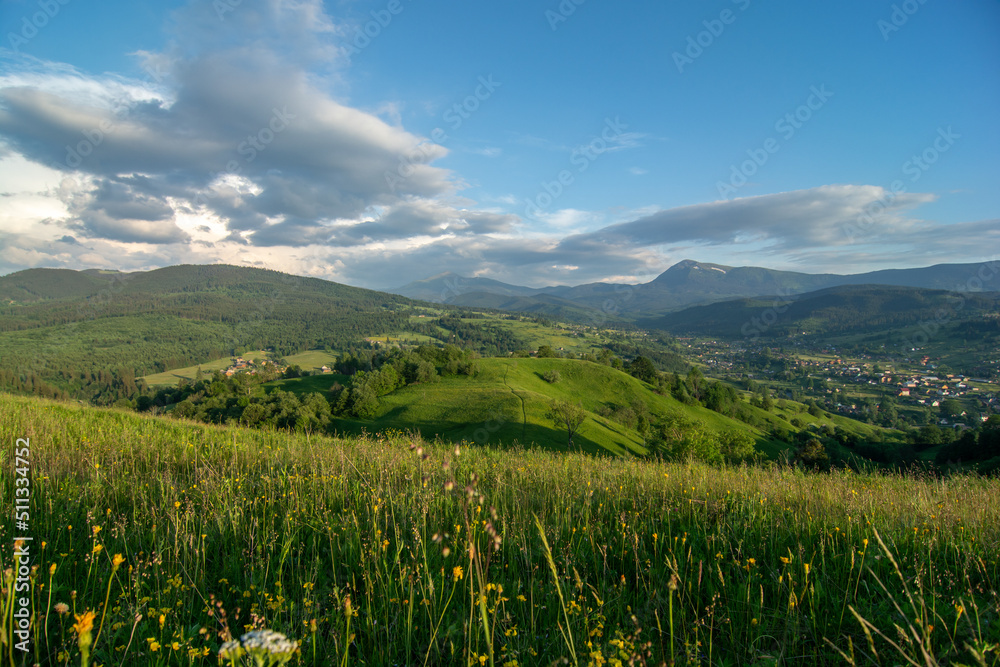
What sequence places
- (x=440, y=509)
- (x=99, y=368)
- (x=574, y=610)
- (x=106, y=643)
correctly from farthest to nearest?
1. (x=99, y=368)
2. (x=440, y=509)
3. (x=574, y=610)
4. (x=106, y=643)

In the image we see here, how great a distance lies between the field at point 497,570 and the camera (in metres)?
2.33

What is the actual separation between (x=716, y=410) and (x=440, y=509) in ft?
292

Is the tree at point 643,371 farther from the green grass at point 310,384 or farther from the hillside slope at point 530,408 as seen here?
the green grass at point 310,384

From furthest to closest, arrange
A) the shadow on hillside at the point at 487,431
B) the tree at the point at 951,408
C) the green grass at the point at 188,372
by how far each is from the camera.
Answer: the green grass at the point at 188,372 → the tree at the point at 951,408 → the shadow on hillside at the point at 487,431

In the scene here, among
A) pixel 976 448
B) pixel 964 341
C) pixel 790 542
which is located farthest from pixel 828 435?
pixel 964 341

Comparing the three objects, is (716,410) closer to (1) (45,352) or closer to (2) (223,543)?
Result: (2) (223,543)

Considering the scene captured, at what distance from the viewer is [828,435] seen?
73500 mm

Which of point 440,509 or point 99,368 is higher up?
point 440,509

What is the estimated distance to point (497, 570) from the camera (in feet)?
10.6

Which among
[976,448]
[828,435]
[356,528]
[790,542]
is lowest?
[828,435]

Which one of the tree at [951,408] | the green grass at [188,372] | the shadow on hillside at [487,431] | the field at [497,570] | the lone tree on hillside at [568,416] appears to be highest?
the field at [497,570]

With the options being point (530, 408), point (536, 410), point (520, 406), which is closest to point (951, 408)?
point (536, 410)

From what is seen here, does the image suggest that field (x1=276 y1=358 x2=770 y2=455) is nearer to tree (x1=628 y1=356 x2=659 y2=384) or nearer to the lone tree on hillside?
the lone tree on hillside

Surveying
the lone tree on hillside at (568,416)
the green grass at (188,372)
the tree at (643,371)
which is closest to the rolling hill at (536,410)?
the lone tree on hillside at (568,416)
